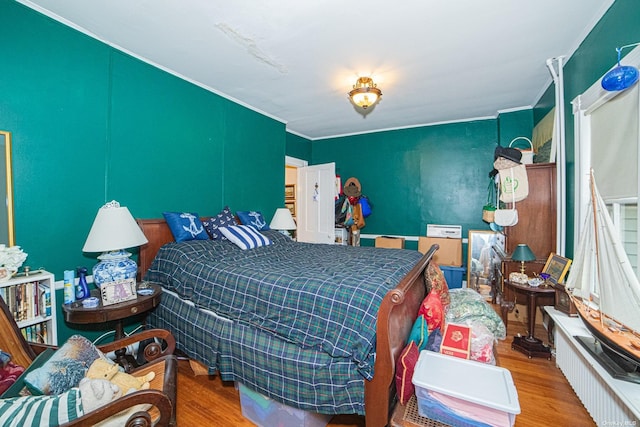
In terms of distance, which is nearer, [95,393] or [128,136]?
[95,393]

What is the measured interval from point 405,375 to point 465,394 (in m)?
0.26

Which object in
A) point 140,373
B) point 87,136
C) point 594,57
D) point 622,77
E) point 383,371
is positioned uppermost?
point 594,57

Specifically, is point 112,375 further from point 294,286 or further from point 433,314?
point 433,314

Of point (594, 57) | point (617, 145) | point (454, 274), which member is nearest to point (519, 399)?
point (617, 145)

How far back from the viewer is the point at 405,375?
1.34 meters

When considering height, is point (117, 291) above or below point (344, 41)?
below

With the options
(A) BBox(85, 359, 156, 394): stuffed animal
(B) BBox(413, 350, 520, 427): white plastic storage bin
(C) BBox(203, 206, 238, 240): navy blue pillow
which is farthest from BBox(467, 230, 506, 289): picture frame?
(A) BBox(85, 359, 156, 394): stuffed animal

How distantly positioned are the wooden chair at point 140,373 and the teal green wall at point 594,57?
3.09 metres

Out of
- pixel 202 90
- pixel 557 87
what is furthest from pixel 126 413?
pixel 557 87

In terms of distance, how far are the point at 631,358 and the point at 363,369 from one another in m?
1.19

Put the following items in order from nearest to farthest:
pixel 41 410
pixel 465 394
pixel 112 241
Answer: pixel 41 410 → pixel 465 394 → pixel 112 241

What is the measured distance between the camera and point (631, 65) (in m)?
1.54

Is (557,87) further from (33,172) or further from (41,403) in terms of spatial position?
(33,172)

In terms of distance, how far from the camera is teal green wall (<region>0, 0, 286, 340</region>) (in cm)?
191
